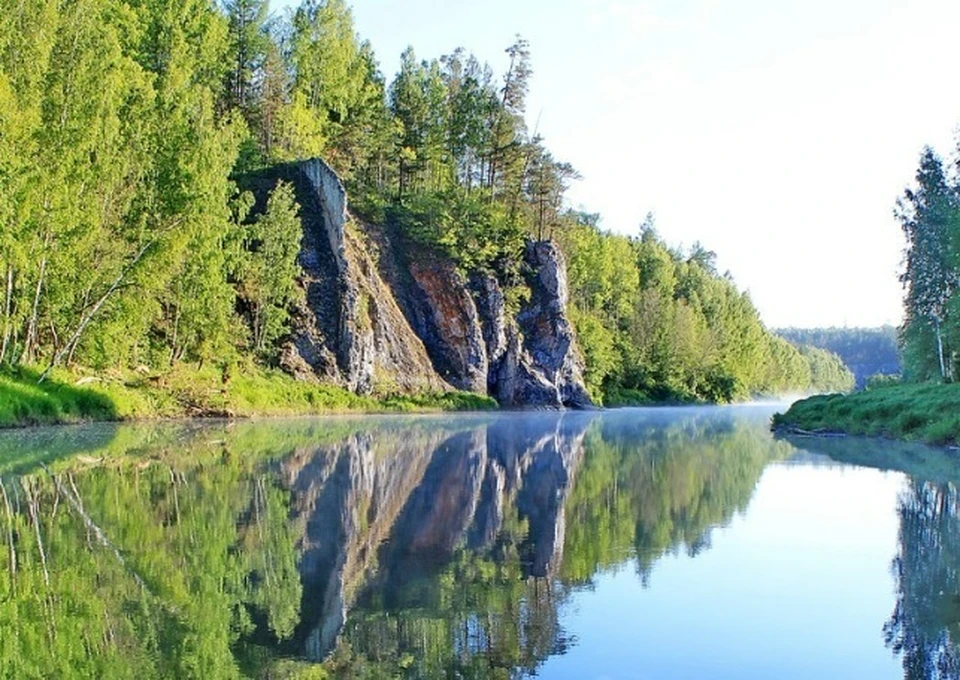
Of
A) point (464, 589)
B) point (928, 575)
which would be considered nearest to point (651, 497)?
point (928, 575)

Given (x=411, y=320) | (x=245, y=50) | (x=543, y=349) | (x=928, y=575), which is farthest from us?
(x=543, y=349)

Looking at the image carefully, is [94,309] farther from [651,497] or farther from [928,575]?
[928,575]

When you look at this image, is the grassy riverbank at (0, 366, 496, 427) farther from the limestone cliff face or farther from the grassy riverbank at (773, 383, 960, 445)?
the grassy riverbank at (773, 383, 960, 445)

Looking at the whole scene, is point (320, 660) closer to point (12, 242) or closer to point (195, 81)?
point (12, 242)

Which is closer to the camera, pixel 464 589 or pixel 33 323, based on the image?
pixel 464 589

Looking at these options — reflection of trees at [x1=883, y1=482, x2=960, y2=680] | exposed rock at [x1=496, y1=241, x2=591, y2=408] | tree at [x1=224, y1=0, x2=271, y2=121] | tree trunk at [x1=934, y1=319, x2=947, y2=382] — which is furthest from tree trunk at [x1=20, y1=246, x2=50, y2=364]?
tree trunk at [x1=934, y1=319, x2=947, y2=382]

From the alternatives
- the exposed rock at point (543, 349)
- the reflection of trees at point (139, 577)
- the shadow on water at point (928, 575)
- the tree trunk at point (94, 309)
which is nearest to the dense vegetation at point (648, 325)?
the exposed rock at point (543, 349)

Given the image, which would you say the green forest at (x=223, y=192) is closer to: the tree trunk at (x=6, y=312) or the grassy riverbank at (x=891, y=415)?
the tree trunk at (x=6, y=312)

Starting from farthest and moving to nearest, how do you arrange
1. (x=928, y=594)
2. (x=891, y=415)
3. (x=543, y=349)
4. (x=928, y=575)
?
(x=543, y=349), (x=891, y=415), (x=928, y=575), (x=928, y=594)

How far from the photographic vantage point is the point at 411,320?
6869 centimetres

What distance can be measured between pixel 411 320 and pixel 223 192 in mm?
26953

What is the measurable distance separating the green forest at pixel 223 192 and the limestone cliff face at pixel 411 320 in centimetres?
189

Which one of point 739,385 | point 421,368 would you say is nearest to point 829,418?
point 421,368

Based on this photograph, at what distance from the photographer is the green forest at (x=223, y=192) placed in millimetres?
31797
